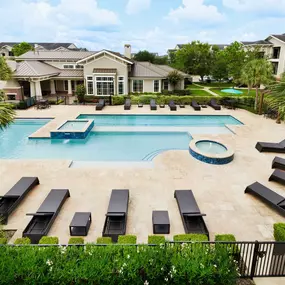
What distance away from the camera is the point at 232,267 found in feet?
20.0

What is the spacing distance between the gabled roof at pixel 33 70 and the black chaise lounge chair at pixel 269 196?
25683 millimetres

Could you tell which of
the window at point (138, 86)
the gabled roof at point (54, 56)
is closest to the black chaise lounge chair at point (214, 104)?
the window at point (138, 86)

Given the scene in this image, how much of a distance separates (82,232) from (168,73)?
95.4 ft

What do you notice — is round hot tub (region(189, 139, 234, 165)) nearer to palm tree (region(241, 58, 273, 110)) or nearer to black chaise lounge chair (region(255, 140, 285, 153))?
black chaise lounge chair (region(255, 140, 285, 153))

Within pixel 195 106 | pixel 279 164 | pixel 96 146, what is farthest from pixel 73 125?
pixel 279 164

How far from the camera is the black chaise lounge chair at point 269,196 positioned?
31.8 feet

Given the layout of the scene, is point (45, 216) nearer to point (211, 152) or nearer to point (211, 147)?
point (211, 152)

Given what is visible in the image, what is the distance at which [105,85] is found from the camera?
31641mm

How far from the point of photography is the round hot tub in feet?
46.9

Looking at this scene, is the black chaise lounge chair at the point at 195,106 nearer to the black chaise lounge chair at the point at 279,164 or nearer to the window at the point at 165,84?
the window at the point at 165,84

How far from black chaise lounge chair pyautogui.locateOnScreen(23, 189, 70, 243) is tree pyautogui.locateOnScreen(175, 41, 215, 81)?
43.4 m

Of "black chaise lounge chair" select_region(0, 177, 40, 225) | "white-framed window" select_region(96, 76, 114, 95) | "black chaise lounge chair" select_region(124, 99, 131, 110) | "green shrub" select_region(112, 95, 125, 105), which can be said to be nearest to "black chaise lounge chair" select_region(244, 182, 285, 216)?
"black chaise lounge chair" select_region(0, 177, 40, 225)

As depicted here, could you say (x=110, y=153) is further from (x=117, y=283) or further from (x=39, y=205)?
(x=117, y=283)

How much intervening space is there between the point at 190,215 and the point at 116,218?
2.55 m
